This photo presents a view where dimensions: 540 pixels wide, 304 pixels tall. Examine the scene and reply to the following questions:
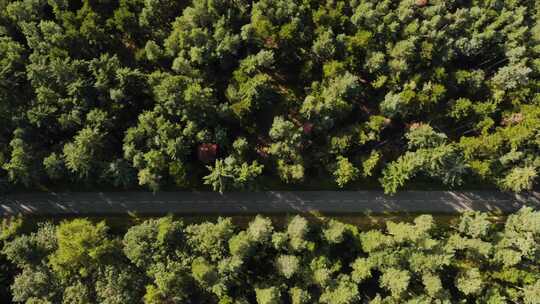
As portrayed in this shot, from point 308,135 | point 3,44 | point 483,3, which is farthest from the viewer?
point 483,3

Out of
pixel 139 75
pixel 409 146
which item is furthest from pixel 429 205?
pixel 139 75

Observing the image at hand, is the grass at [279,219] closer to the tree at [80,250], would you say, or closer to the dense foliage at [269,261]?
the dense foliage at [269,261]

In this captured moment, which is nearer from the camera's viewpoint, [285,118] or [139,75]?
[139,75]

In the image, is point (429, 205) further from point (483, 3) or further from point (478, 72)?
point (483, 3)

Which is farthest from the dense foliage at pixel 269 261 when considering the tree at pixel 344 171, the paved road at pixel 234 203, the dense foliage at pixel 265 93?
the dense foliage at pixel 265 93

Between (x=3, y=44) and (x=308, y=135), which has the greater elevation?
(x=3, y=44)

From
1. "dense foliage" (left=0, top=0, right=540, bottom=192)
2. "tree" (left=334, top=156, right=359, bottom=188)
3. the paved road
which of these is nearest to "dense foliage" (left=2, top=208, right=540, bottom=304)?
the paved road
